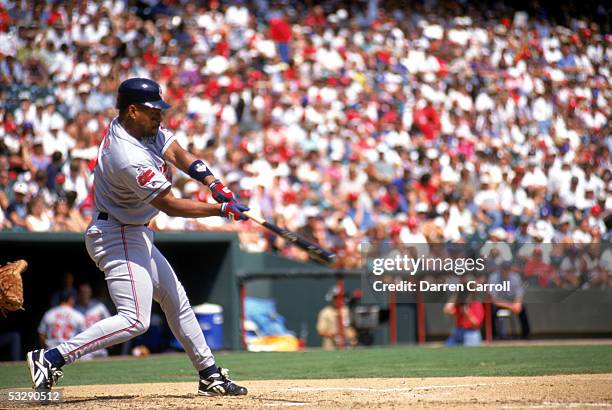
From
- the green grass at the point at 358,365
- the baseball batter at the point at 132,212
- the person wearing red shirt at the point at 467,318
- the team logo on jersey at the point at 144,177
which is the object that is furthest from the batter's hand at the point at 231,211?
the person wearing red shirt at the point at 467,318

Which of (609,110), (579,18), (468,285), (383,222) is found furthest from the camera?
(579,18)

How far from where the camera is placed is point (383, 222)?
40.8 feet

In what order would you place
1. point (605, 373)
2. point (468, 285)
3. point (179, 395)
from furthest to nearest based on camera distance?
1. point (468, 285)
2. point (605, 373)
3. point (179, 395)

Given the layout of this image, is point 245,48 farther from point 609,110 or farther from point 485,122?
point 609,110

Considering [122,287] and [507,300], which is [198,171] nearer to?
[122,287]

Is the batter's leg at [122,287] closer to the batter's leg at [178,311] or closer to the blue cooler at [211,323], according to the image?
the batter's leg at [178,311]

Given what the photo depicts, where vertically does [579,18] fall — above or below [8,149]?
above

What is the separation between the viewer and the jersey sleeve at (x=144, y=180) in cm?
473

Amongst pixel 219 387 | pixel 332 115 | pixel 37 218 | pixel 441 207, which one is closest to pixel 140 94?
pixel 219 387

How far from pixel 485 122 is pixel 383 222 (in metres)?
4.32

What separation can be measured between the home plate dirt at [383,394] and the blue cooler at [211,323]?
383 centimetres

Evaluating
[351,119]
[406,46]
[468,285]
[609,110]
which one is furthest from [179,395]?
[609,110]

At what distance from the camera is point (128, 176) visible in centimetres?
476

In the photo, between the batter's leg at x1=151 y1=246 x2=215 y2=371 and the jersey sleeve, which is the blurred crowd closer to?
the batter's leg at x1=151 y1=246 x2=215 y2=371
